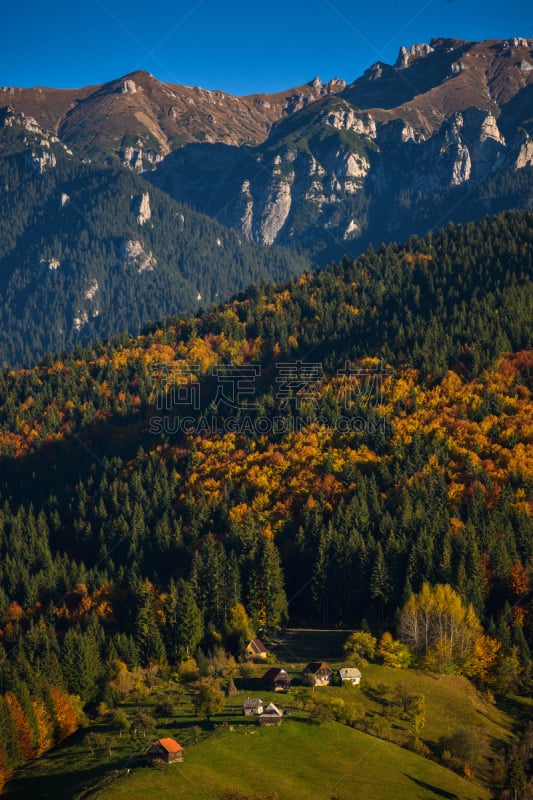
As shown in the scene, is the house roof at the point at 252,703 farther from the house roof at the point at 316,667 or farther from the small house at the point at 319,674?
the house roof at the point at 316,667

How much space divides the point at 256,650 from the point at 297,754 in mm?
25037

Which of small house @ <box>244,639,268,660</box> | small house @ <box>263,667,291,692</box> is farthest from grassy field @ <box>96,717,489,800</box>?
small house @ <box>244,639,268,660</box>

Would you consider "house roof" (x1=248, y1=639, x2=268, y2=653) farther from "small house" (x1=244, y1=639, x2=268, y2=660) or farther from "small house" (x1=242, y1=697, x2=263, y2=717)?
"small house" (x1=242, y1=697, x2=263, y2=717)

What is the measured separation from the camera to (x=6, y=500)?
176 meters

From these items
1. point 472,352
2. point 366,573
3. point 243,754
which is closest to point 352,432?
point 472,352

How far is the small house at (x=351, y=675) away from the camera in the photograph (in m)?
98.4

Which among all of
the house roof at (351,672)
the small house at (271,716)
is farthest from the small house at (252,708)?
the house roof at (351,672)

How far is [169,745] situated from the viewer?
82.6 m

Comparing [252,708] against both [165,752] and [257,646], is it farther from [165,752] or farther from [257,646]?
[257,646]

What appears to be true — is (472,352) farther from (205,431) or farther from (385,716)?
(385,716)

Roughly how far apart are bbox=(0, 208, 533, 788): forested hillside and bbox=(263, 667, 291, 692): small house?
14002 millimetres

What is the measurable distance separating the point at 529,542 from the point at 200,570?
41.1 metres

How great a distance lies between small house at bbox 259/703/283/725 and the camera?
3511 inches

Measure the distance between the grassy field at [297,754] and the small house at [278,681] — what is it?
0.99 m
